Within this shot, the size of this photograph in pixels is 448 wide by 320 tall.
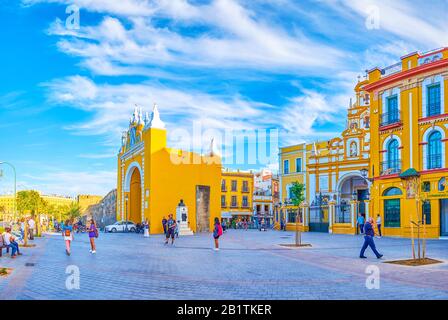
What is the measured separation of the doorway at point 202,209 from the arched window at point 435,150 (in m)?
18.7

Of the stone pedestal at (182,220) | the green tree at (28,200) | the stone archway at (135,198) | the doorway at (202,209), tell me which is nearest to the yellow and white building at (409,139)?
the stone pedestal at (182,220)

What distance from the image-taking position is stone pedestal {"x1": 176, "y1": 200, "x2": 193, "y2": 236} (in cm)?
3350

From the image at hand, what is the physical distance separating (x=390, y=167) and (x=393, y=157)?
0.74 meters

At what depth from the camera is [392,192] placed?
31078 mm

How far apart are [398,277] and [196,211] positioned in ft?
93.2

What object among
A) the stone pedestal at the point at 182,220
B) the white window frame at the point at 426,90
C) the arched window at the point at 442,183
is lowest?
the stone pedestal at the point at 182,220

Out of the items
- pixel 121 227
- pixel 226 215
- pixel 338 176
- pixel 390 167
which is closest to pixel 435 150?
pixel 390 167

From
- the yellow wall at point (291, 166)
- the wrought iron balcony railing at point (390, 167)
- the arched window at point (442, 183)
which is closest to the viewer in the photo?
the arched window at point (442, 183)

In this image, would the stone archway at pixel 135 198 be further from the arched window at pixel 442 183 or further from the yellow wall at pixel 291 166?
the arched window at pixel 442 183

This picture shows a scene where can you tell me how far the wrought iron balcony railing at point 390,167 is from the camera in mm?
30844

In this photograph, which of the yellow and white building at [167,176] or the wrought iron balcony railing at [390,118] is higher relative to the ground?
the wrought iron balcony railing at [390,118]

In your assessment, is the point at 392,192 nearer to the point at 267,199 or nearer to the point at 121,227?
the point at 121,227
